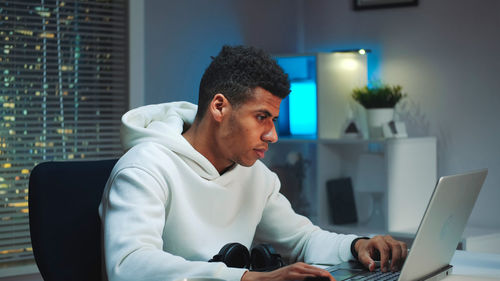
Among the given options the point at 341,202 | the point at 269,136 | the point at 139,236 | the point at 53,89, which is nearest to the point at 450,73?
the point at 341,202

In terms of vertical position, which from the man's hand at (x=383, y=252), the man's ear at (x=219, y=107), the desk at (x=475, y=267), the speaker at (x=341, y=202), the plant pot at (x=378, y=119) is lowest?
the speaker at (x=341, y=202)

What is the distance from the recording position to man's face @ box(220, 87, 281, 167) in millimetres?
1695

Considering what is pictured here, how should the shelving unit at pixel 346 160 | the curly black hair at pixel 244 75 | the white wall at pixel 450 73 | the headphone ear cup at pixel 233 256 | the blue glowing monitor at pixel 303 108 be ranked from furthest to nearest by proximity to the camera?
the blue glowing monitor at pixel 303 108
the white wall at pixel 450 73
the shelving unit at pixel 346 160
the curly black hair at pixel 244 75
the headphone ear cup at pixel 233 256

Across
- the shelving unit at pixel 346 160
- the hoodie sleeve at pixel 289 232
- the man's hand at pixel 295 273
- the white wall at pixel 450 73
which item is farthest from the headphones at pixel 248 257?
the white wall at pixel 450 73

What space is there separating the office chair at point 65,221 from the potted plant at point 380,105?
2.28 m

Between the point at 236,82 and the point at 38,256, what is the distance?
2.08 ft

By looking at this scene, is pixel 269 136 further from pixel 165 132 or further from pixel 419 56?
pixel 419 56

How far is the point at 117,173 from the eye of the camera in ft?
5.03

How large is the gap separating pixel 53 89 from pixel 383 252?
7.74ft

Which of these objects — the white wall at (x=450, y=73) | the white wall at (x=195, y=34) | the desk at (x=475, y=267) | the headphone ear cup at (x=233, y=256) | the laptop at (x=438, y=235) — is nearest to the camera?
the laptop at (x=438, y=235)

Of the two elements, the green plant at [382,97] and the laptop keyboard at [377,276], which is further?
the green plant at [382,97]

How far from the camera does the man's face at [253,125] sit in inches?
66.7

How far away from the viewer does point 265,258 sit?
152cm

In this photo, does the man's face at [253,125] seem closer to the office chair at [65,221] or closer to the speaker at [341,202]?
the office chair at [65,221]
